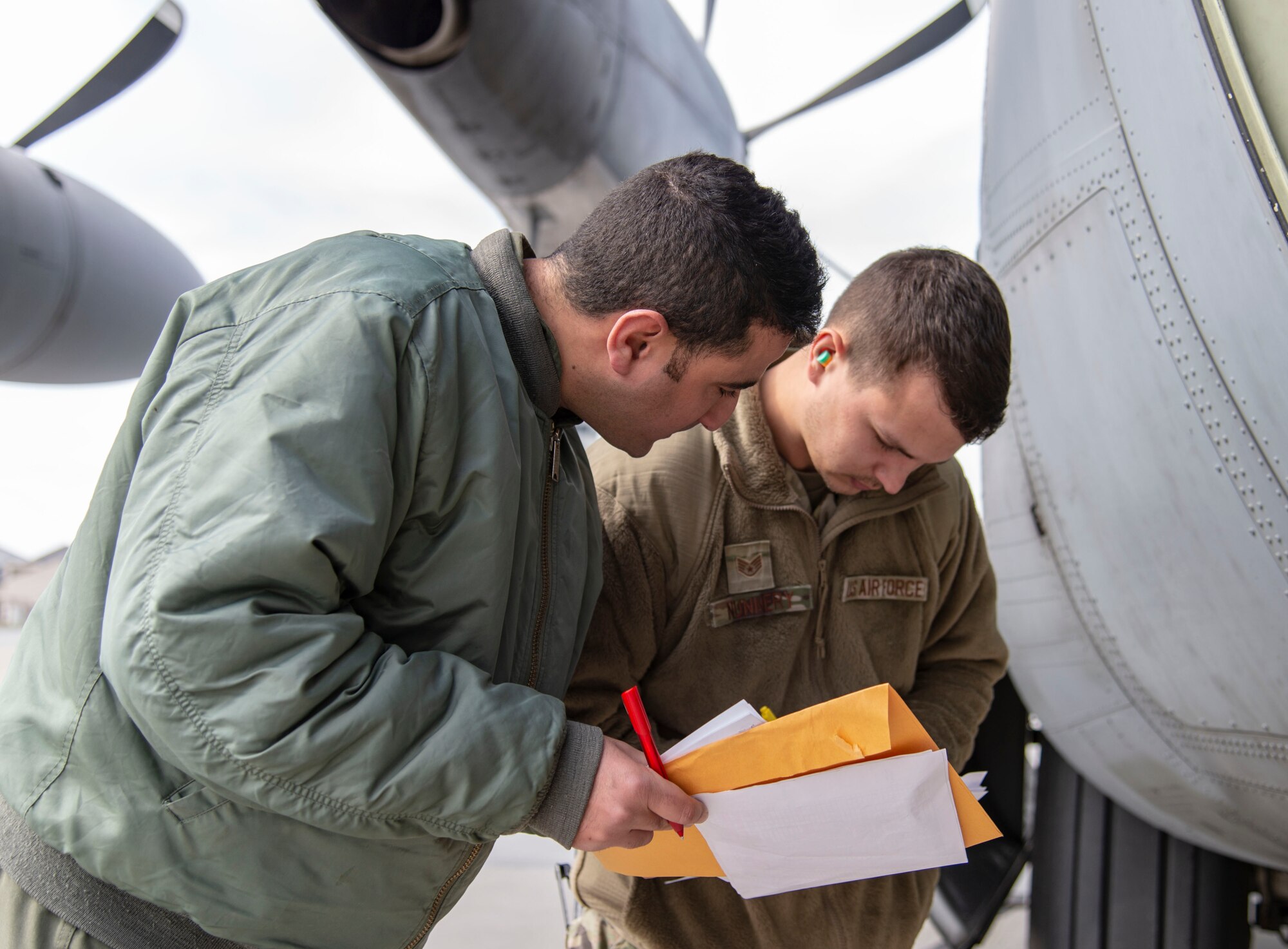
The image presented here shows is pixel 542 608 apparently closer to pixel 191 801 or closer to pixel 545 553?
pixel 545 553

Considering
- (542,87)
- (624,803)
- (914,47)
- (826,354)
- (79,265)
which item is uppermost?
(914,47)

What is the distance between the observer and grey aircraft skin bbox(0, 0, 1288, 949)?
57.1 inches

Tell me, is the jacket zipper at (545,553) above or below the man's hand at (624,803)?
above

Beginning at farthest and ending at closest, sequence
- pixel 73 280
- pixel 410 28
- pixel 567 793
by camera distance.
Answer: pixel 73 280, pixel 410 28, pixel 567 793

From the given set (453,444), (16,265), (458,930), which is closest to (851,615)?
(453,444)

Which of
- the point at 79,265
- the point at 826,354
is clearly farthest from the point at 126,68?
the point at 826,354

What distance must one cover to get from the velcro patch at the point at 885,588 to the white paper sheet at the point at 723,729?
1.72 feet

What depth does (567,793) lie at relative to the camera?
95 centimetres

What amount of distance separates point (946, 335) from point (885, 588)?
1.43 ft

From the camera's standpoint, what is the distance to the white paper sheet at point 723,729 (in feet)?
3.54

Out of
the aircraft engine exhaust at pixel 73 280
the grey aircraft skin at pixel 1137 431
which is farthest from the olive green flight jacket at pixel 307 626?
the aircraft engine exhaust at pixel 73 280

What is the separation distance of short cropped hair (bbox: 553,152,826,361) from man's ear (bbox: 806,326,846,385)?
16.3 inches

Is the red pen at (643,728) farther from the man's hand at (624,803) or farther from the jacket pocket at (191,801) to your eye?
the jacket pocket at (191,801)

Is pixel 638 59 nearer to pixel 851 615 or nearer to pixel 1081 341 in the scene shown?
pixel 1081 341
